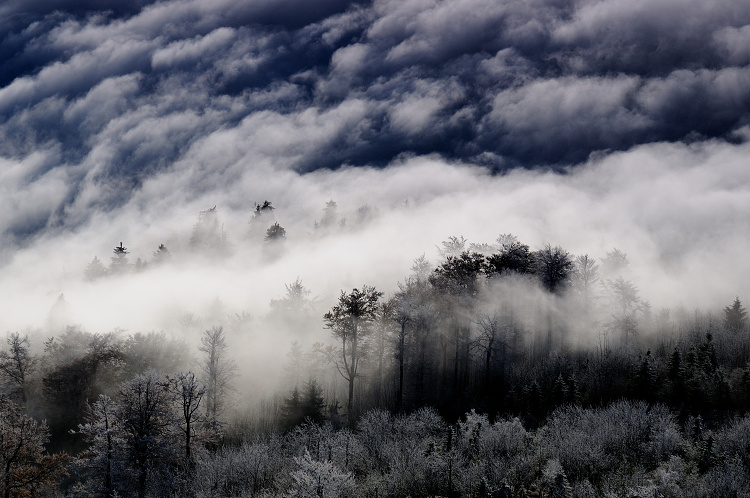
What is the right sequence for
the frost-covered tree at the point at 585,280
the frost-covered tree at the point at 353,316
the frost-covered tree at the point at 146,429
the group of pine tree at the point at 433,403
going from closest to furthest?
the group of pine tree at the point at 433,403 < the frost-covered tree at the point at 146,429 < the frost-covered tree at the point at 353,316 < the frost-covered tree at the point at 585,280

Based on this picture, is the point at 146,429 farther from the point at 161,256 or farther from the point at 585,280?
the point at 161,256

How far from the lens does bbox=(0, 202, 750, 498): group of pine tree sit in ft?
107

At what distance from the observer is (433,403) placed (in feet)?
183

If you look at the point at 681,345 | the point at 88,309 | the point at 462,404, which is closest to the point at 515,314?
the point at 462,404

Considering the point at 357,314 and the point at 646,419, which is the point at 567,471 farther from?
the point at 357,314

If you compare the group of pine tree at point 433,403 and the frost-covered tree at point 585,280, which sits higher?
the frost-covered tree at point 585,280

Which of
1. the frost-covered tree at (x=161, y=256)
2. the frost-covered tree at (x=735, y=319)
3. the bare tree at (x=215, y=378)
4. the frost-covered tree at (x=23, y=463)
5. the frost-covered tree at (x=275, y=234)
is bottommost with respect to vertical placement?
the frost-covered tree at (x=23, y=463)

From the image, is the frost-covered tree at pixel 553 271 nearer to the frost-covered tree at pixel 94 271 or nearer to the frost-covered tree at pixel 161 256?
the frost-covered tree at pixel 161 256

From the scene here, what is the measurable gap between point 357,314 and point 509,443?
2418 cm

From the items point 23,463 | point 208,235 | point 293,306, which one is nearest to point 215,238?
point 208,235

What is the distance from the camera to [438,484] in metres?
32.9

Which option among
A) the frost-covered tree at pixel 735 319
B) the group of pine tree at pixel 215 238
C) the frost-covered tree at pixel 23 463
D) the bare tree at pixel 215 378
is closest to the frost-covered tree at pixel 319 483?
the frost-covered tree at pixel 23 463

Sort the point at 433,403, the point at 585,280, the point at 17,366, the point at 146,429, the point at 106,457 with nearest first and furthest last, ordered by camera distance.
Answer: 1. the point at 106,457
2. the point at 146,429
3. the point at 433,403
4. the point at 17,366
5. the point at 585,280

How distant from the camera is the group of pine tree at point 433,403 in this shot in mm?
32531
